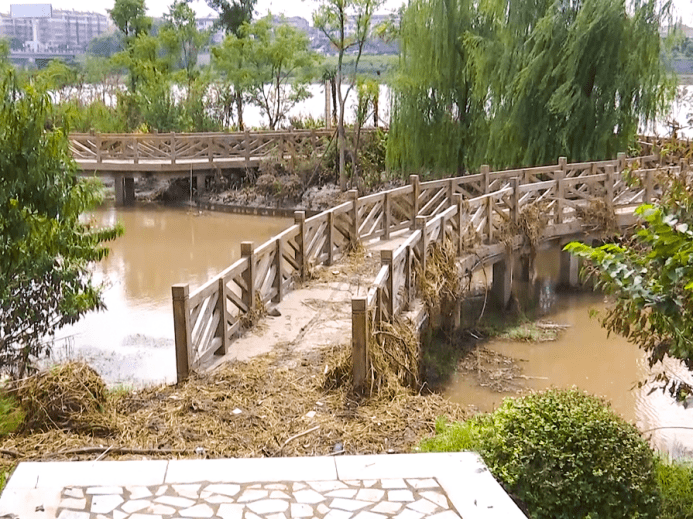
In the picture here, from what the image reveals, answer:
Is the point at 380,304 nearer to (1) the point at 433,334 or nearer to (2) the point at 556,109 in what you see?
(1) the point at 433,334

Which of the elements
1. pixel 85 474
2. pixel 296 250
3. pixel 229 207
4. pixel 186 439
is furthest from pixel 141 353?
pixel 229 207

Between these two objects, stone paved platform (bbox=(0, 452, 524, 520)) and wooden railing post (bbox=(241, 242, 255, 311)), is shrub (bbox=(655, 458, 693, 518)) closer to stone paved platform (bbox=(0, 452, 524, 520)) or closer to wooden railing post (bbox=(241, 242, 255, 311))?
stone paved platform (bbox=(0, 452, 524, 520))

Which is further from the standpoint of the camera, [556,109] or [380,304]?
[556,109]

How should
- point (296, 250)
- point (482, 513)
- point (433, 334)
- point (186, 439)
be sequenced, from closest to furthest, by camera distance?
point (482, 513), point (186, 439), point (296, 250), point (433, 334)

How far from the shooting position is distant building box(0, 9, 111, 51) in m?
42.8

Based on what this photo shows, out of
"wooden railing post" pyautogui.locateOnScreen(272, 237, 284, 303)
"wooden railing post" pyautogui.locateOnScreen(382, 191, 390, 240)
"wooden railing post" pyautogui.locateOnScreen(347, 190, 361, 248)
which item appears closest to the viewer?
"wooden railing post" pyautogui.locateOnScreen(272, 237, 284, 303)

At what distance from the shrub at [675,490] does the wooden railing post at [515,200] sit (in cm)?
880

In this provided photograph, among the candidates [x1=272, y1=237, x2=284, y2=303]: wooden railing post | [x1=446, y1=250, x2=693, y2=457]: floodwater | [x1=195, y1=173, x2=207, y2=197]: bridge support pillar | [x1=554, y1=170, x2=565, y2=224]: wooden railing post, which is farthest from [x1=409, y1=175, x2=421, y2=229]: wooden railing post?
[x1=195, y1=173, x2=207, y2=197]: bridge support pillar

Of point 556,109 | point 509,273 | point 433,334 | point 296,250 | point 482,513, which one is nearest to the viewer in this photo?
point 482,513

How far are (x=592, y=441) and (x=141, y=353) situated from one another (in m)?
8.33

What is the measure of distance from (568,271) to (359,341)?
32.3 feet

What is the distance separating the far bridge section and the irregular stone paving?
69.8 feet

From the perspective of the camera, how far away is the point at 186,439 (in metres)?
6.90

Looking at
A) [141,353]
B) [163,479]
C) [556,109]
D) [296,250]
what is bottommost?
[141,353]
